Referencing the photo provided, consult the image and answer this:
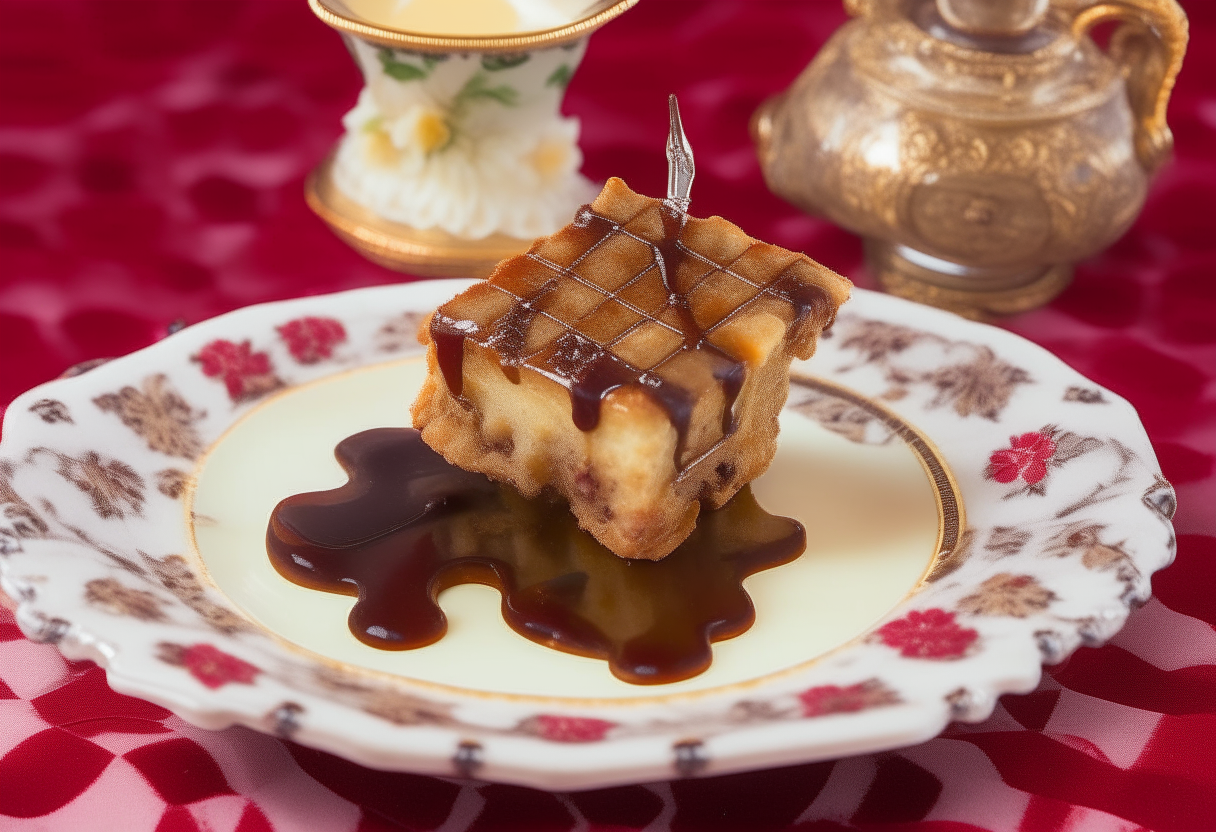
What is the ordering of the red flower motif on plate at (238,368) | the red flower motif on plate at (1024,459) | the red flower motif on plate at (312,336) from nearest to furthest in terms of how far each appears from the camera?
the red flower motif on plate at (1024,459) → the red flower motif on plate at (238,368) → the red flower motif on plate at (312,336)

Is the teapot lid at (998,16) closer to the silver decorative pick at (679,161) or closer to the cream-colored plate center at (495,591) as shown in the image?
the silver decorative pick at (679,161)

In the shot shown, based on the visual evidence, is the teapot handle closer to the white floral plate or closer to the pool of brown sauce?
the white floral plate

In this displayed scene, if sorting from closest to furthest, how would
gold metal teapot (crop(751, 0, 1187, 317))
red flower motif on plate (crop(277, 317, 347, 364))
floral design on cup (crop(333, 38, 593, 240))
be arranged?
red flower motif on plate (crop(277, 317, 347, 364))
gold metal teapot (crop(751, 0, 1187, 317))
floral design on cup (crop(333, 38, 593, 240))

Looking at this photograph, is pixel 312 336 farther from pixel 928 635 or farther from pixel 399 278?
pixel 928 635

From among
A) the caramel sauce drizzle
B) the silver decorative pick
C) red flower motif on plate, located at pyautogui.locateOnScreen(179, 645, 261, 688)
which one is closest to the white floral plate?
red flower motif on plate, located at pyautogui.locateOnScreen(179, 645, 261, 688)

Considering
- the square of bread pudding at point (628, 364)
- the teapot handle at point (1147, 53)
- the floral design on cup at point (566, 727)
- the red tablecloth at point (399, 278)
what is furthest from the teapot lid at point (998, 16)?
the floral design on cup at point (566, 727)

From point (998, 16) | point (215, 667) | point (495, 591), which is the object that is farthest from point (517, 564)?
point (998, 16)
